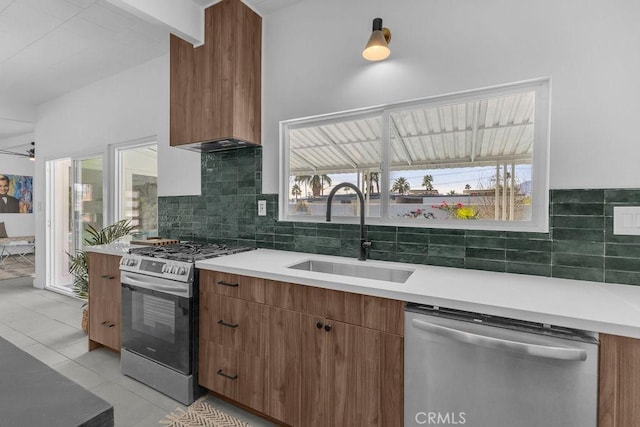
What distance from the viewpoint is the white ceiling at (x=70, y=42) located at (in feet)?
7.84

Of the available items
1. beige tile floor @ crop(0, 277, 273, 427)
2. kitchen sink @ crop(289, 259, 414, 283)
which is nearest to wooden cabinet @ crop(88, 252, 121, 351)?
beige tile floor @ crop(0, 277, 273, 427)

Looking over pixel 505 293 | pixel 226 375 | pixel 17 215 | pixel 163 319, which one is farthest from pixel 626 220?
pixel 17 215

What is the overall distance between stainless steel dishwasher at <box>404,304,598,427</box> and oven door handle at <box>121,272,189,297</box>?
1.40 metres

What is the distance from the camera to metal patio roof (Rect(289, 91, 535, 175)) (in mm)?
1827

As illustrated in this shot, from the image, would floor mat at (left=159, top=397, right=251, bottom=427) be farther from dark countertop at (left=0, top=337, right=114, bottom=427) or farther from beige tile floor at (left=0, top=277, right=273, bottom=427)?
dark countertop at (left=0, top=337, right=114, bottom=427)

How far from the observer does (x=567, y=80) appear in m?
1.56

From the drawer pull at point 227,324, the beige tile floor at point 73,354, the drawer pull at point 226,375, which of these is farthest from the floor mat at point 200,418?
the drawer pull at point 227,324

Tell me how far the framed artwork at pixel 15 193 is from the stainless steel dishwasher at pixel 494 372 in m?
9.54

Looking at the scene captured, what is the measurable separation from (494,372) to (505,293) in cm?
32

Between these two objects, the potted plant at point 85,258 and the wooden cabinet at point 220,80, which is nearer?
the wooden cabinet at point 220,80

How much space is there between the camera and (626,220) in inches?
57.2

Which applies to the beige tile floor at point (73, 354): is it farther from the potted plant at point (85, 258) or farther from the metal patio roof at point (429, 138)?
the metal patio roof at point (429, 138)

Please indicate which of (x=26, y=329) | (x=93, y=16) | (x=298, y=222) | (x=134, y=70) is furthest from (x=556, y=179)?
(x=26, y=329)

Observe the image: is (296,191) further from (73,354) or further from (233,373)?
(73,354)
